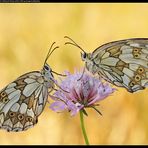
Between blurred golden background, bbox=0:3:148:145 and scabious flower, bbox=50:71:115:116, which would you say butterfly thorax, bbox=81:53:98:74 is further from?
blurred golden background, bbox=0:3:148:145

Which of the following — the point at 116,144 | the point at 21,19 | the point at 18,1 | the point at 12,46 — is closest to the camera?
the point at 116,144

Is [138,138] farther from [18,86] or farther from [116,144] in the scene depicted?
[18,86]

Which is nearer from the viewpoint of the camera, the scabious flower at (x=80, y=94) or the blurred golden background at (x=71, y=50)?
the scabious flower at (x=80, y=94)

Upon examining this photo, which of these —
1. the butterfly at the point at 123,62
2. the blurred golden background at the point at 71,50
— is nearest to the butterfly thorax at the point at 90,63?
the butterfly at the point at 123,62

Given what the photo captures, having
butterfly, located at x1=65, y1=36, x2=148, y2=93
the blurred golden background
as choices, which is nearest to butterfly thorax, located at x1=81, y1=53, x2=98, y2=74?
butterfly, located at x1=65, y1=36, x2=148, y2=93

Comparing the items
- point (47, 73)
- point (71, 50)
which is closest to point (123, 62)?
point (47, 73)

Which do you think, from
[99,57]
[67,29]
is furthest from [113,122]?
[99,57]

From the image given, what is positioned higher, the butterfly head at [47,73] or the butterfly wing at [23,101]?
the butterfly head at [47,73]

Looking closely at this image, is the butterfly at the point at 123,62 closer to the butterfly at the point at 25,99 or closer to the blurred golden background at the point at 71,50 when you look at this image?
the butterfly at the point at 25,99
